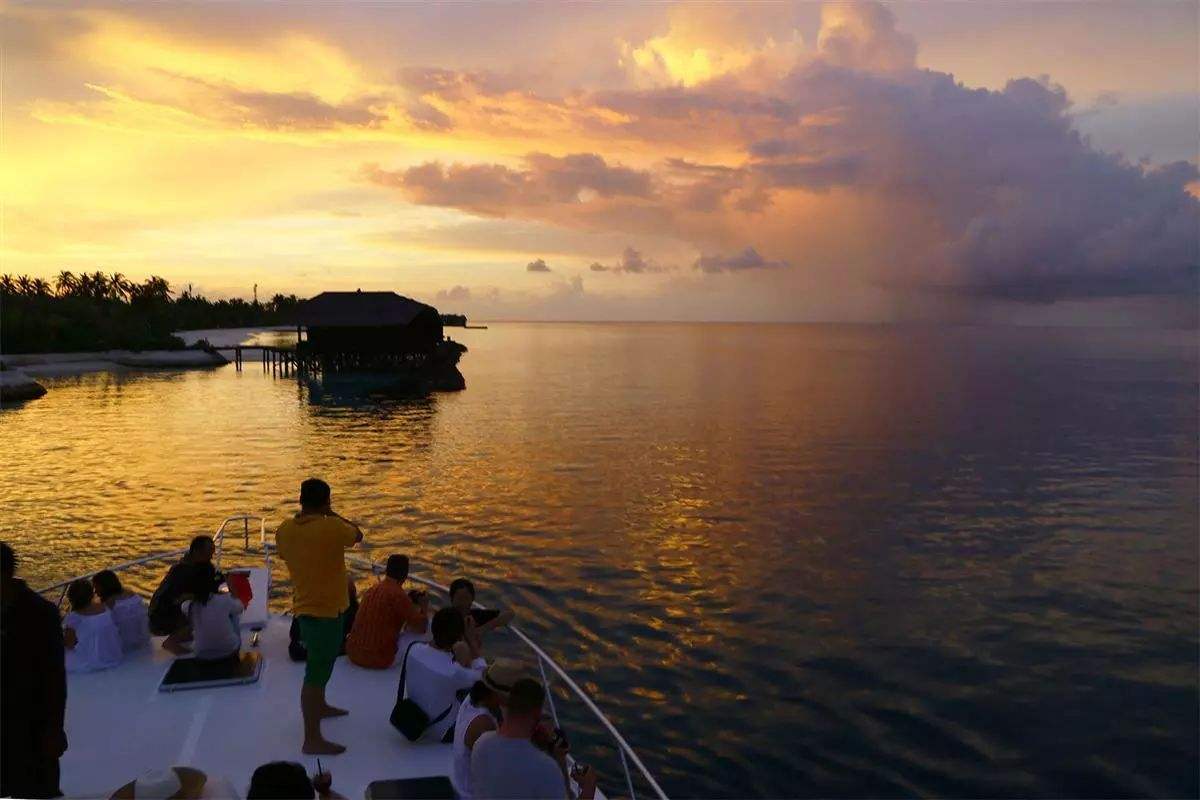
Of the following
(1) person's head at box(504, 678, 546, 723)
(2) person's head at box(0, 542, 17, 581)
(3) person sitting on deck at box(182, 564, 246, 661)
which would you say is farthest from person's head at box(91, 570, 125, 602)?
(1) person's head at box(504, 678, 546, 723)

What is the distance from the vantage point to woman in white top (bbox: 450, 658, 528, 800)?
538cm

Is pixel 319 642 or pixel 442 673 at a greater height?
pixel 319 642

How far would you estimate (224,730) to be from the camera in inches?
281

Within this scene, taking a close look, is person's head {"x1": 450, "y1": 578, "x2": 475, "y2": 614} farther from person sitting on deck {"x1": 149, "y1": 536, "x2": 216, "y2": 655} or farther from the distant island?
the distant island

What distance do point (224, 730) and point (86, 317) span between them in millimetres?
105316

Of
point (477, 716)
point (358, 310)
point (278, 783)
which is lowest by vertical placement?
point (477, 716)

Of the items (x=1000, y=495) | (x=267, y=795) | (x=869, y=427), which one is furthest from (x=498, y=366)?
(x=267, y=795)

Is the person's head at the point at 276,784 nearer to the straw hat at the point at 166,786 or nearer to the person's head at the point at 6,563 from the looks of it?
the straw hat at the point at 166,786

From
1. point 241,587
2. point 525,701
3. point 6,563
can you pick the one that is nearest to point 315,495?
point 6,563

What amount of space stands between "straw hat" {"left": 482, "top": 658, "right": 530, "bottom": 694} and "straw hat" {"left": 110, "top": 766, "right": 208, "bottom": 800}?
5.74ft

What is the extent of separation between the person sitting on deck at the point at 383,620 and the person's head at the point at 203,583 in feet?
4.84

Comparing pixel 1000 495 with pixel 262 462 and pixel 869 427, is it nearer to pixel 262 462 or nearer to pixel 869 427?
pixel 869 427

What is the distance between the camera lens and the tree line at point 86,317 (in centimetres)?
8438

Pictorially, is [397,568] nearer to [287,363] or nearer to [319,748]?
[319,748]
